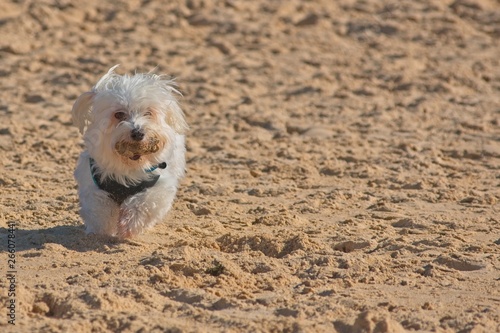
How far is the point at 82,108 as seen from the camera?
21.9ft

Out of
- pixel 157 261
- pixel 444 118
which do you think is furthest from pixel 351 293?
pixel 444 118

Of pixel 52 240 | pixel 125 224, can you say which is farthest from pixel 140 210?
pixel 52 240

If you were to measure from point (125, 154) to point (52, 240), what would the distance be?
858 mm

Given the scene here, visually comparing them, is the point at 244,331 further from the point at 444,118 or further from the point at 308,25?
the point at 308,25

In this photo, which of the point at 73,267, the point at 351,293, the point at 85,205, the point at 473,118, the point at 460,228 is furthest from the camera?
Result: the point at 473,118

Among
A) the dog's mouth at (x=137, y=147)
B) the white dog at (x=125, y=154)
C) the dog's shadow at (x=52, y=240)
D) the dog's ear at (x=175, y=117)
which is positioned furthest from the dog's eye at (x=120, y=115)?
the dog's shadow at (x=52, y=240)

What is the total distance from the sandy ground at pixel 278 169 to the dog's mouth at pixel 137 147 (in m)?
0.67

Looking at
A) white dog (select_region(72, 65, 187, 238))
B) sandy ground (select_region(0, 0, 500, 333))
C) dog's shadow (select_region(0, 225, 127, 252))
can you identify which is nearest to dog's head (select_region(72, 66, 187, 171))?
white dog (select_region(72, 65, 187, 238))

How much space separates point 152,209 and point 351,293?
166 centimetres

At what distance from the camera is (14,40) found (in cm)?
1238

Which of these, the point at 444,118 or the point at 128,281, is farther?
the point at 444,118

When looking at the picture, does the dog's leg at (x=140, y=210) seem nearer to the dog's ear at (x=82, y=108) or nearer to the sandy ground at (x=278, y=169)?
the sandy ground at (x=278, y=169)

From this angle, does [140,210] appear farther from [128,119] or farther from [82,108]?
[82,108]

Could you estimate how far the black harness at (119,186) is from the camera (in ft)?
21.6
